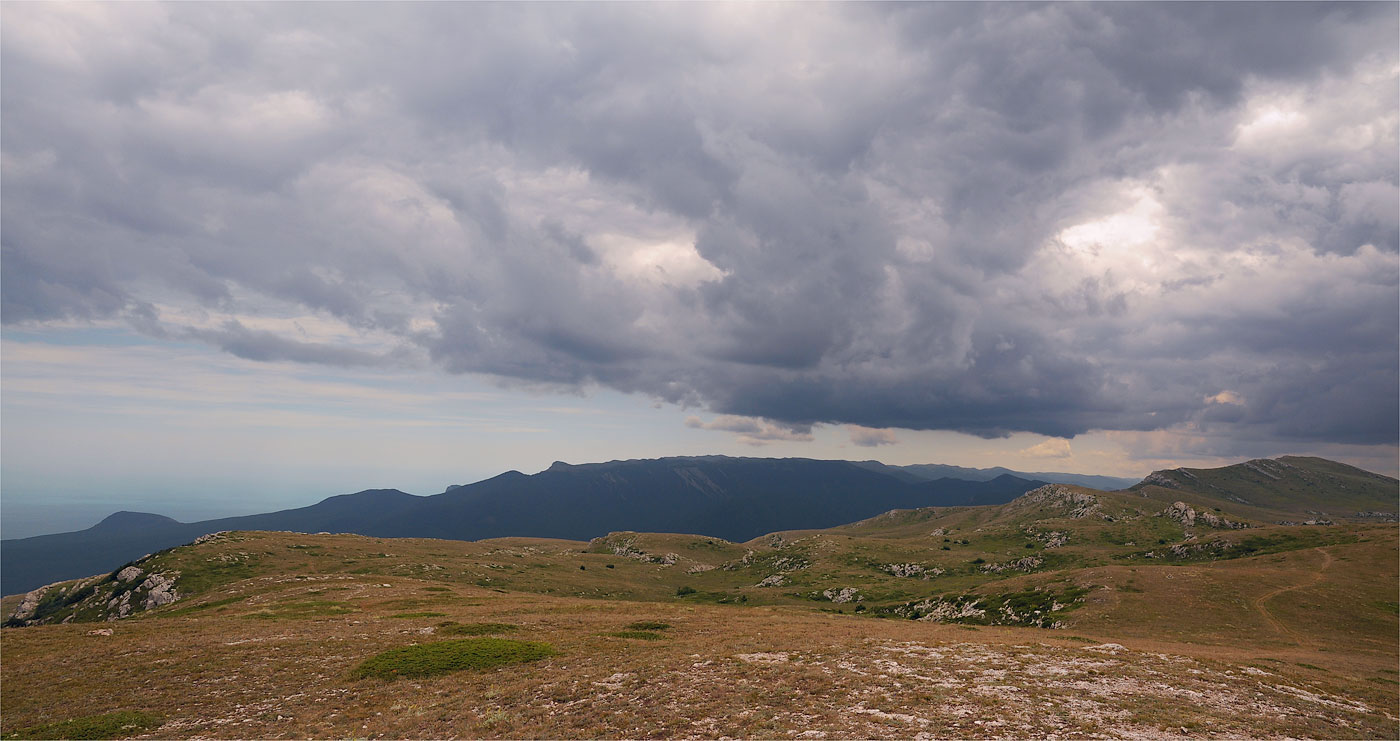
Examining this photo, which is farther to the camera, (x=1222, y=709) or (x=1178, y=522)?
(x=1178, y=522)

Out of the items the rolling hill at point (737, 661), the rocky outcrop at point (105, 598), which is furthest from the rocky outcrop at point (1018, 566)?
the rocky outcrop at point (105, 598)

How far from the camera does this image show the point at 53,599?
371 ft

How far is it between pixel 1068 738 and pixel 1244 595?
78197 mm

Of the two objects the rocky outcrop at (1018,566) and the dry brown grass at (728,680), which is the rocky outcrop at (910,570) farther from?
the dry brown grass at (728,680)

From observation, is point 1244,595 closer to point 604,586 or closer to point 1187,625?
point 1187,625

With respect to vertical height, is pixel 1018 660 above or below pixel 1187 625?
above

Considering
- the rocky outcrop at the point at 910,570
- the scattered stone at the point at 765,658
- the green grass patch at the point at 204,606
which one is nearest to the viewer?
the scattered stone at the point at 765,658

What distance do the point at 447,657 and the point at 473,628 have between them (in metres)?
13.7

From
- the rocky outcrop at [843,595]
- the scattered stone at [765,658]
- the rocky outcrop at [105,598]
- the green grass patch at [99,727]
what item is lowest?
the rocky outcrop at [843,595]

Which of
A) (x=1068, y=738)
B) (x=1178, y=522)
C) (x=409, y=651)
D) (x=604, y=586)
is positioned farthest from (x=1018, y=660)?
(x=1178, y=522)

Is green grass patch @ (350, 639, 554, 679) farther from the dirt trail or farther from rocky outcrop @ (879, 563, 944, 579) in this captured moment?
rocky outcrop @ (879, 563, 944, 579)

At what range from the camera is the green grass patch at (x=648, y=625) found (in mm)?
51938

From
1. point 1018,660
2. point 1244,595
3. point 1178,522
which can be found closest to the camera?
point 1018,660

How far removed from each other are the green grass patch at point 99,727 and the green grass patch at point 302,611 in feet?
112
